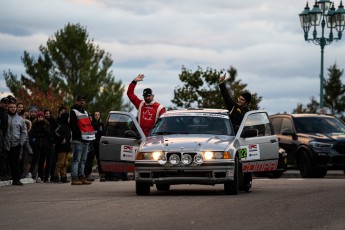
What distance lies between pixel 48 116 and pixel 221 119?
933 centimetres

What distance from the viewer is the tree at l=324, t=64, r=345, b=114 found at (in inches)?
4914

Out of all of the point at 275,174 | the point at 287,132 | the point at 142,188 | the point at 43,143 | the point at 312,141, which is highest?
the point at 287,132

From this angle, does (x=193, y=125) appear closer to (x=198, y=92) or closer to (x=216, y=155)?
(x=216, y=155)

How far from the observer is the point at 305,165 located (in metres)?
31.0

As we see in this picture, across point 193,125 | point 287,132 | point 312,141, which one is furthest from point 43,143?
point 193,125

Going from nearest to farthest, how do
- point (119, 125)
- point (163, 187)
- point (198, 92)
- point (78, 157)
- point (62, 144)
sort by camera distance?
1. point (163, 187)
2. point (119, 125)
3. point (78, 157)
4. point (62, 144)
5. point (198, 92)

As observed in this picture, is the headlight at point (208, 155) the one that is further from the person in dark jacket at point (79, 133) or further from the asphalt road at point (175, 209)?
the person in dark jacket at point (79, 133)

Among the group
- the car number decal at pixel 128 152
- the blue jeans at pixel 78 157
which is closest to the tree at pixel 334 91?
the blue jeans at pixel 78 157

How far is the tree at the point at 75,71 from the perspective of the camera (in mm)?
98188

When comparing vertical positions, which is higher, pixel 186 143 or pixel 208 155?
pixel 186 143

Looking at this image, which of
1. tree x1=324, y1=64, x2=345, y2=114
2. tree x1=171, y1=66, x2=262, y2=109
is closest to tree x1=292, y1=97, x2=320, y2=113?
tree x1=324, y1=64, x2=345, y2=114

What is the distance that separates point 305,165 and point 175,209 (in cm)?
1628

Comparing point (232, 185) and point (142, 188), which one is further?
point (142, 188)

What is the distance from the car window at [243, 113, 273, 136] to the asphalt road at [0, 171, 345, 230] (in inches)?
47.1
